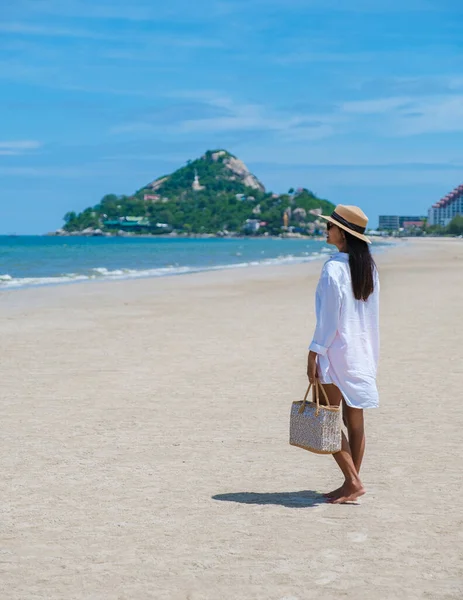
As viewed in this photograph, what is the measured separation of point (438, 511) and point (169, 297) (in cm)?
1712

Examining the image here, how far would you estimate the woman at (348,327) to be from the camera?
4918 mm

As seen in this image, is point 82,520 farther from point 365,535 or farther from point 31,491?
point 365,535

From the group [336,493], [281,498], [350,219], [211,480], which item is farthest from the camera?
[211,480]

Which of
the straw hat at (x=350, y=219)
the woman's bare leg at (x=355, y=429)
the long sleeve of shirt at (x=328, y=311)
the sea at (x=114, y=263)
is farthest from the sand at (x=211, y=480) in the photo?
the sea at (x=114, y=263)

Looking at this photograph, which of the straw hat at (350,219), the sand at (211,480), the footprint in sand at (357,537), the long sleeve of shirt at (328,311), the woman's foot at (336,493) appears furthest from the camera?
the woman's foot at (336,493)

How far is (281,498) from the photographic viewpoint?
5.27 metres

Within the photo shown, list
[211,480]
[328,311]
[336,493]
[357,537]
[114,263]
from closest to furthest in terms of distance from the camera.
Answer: [357,537] → [328,311] → [336,493] → [211,480] → [114,263]

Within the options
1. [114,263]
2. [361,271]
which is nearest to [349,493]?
[361,271]

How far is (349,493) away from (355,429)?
1.15ft

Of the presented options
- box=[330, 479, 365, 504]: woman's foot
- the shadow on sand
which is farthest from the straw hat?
the shadow on sand

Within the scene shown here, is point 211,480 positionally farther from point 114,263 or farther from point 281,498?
point 114,263

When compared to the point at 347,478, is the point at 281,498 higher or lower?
lower

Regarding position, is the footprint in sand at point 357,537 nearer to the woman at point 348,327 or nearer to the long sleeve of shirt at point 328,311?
the woman at point 348,327

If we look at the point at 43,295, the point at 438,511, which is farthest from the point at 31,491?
the point at 43,295
